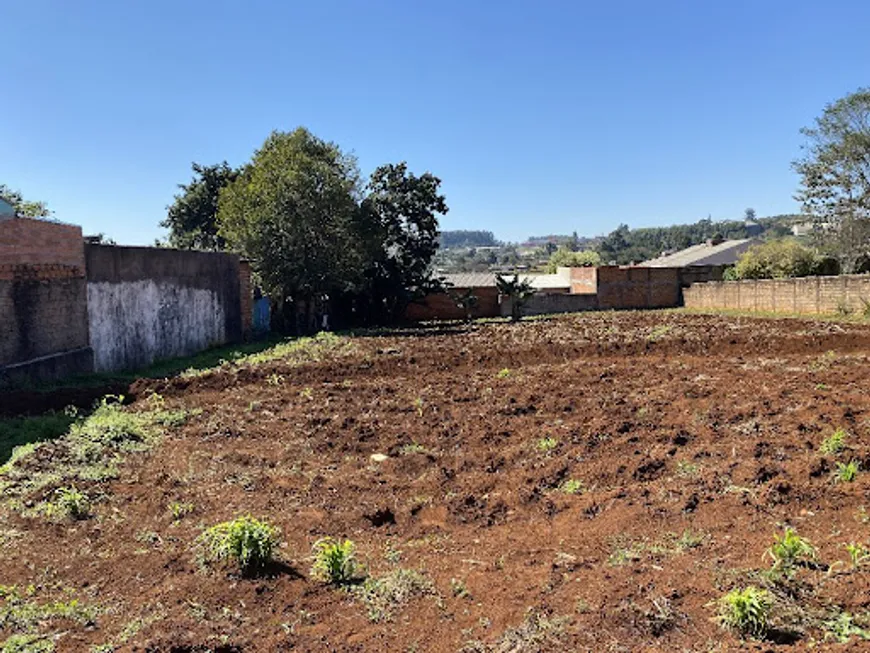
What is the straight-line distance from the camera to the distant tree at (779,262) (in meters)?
30.9

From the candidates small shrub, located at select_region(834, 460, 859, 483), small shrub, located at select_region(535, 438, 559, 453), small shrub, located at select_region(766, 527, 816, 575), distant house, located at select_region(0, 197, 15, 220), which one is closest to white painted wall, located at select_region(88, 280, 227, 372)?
distant house, located at select_region(0, 197, 15, 220)

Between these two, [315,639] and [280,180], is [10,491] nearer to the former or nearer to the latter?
[315,639]

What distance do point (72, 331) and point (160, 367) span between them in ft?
9.51

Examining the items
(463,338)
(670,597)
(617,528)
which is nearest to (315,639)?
(670,597)

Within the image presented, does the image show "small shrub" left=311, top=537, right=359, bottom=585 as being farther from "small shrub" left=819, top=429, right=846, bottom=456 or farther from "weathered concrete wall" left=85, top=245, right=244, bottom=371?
"weathered concrete wall" left=85, top=245, right=244, bottom=371

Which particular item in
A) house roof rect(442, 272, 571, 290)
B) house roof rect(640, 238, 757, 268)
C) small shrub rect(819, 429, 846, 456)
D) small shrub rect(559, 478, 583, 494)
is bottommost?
small shrub rect(559, 478, 583, 494)

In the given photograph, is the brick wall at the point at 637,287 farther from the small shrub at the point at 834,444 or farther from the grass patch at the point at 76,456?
the small shrub at the point at 834,444

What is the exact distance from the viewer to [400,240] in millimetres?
31797

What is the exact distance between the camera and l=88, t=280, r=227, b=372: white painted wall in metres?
14.8

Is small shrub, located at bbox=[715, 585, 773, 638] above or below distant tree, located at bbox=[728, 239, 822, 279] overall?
below

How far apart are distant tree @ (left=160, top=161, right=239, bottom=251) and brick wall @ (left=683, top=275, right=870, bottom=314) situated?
93.7 feet

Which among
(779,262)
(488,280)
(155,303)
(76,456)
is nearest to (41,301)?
(155,303)

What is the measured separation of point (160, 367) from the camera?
16.3 meters

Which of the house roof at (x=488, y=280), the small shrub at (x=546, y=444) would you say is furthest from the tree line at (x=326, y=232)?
the small shrub at (x=546, y=444)
